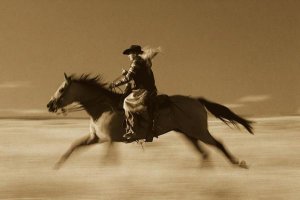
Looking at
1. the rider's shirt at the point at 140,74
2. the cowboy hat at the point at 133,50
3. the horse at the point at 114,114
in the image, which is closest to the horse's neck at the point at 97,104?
the horse at the point at 114,114

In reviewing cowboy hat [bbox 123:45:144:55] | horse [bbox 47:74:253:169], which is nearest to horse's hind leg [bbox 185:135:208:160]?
horse [bbox 47:74:253:169]

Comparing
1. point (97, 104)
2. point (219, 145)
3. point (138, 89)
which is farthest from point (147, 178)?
point (138, 89)

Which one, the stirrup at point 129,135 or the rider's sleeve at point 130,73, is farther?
the stirrup at point 129,135

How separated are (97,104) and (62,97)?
61cm

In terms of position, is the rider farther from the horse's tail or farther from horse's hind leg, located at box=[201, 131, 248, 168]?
the horse's tail

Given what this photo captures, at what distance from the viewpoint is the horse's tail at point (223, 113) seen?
8.47m

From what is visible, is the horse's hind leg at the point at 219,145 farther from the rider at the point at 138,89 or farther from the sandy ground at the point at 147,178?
the rider at the point at 138,89

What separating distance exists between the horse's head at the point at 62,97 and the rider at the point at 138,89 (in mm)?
749

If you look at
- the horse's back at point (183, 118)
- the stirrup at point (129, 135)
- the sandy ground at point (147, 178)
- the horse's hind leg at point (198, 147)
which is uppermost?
the horse's back at point (183, 118)

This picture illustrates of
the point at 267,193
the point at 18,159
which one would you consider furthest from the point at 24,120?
the point at 267,193

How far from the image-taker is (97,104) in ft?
26.6

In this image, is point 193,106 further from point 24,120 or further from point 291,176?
point 24,120

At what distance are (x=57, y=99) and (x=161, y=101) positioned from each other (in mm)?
1610

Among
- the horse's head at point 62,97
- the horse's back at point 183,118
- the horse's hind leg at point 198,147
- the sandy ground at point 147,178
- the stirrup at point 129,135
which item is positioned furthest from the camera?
the horse's hind leg at point 198,147
